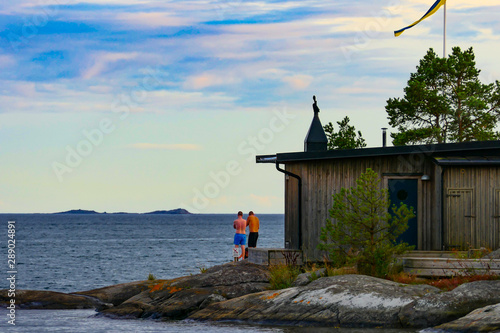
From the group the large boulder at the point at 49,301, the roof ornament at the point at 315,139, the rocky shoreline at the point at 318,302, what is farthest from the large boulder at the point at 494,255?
the large boulder at the point at 49,301

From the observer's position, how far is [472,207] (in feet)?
69.1

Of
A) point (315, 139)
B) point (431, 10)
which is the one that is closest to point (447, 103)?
point (431, 10)

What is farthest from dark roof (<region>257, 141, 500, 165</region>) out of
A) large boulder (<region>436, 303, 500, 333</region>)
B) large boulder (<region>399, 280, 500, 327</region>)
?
large boulder (<region>436, 303, 500, 333</region>)

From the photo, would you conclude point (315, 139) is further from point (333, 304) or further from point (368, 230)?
point (333, 304)

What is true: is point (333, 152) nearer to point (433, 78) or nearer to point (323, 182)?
point (323, 182)

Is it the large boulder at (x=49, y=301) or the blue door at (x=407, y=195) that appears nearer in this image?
the blue door at (x=407, y=195)

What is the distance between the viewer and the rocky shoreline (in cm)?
1622

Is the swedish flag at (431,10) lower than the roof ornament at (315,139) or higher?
higher

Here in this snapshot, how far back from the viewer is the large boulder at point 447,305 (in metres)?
16.2

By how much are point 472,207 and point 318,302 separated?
634 centimetres

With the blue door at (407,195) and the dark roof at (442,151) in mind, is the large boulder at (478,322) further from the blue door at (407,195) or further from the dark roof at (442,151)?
the dark roof at (442,151)

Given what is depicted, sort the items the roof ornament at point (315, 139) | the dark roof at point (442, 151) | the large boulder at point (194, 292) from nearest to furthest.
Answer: the large boulder at point (194, 292)
the dark roof at point (442, 151)
the roof ornament at point (315, 139)

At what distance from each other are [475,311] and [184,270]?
3645 centimetres

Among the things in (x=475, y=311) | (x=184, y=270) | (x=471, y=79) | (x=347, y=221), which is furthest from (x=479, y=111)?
(x=475, y=311)
